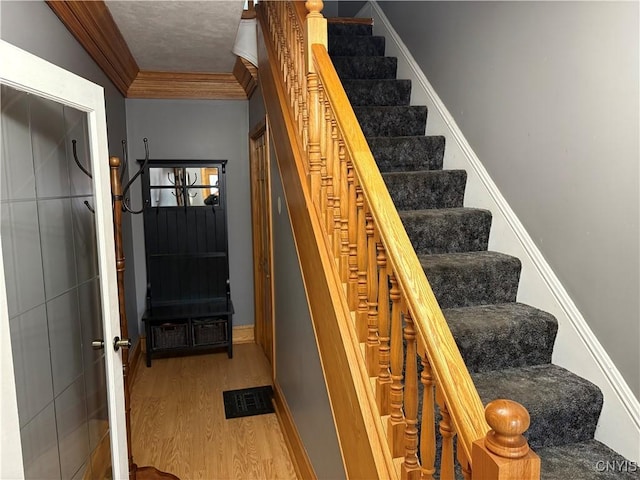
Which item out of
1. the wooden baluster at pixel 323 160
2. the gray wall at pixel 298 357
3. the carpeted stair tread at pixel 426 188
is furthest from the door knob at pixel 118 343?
the carpeted stair tread at pixel 426 188

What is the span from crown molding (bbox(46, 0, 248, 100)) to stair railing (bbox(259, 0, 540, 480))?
1.04 m

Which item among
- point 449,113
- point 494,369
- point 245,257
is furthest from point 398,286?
point 245,257

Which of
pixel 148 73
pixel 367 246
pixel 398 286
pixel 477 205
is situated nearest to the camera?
pixel 398 286

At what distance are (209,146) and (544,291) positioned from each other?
3.23 metres

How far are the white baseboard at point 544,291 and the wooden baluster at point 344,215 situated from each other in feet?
3.18

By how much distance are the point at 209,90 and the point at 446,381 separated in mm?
3762

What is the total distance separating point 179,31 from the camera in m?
2.84

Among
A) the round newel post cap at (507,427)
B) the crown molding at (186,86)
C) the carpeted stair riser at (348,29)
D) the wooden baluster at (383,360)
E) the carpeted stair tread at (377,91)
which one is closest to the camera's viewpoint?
the round newel post cap at (507,427)

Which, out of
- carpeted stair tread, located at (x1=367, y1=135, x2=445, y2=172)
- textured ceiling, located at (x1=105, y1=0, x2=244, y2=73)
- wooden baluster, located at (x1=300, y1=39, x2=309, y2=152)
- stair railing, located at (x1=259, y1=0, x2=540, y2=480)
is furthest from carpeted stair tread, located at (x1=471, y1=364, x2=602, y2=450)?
textured ceiling, located at (x1=105, y1=0, x2=244, y2=73)

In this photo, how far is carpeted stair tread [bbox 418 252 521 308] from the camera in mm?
2062

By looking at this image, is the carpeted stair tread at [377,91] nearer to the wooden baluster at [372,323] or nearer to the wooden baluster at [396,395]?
the wooden baluster at [372,323]

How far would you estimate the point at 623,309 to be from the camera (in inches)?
64.0

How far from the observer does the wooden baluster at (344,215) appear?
1632mm

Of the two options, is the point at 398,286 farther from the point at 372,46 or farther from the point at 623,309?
the point at 372,46
